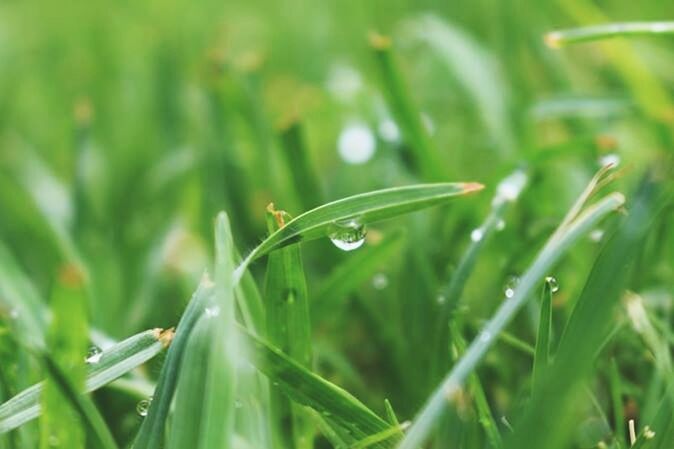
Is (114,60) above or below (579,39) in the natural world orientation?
above


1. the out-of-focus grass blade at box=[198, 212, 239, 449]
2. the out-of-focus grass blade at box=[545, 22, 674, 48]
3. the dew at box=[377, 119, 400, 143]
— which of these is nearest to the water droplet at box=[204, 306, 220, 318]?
the out-of-focus grass blade at box=[198, 212, 239, 449]

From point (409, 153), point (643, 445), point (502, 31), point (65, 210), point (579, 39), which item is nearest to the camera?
point (643, 445)

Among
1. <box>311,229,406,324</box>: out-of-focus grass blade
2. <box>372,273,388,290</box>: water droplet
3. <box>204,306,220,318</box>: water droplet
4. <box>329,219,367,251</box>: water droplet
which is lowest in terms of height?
<box>372,273,388,290</box>: water droplet

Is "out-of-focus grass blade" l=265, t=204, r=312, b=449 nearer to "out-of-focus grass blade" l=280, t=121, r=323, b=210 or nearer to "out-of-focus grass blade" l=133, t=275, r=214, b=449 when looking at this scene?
"out-of-focus grass blade" l=133, t=275, r=214, b=449

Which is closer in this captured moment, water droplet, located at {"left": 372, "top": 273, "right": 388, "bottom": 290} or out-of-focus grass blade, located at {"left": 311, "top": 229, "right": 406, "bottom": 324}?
out-of-focus grass blade, located at {"left": 311, "top": 229, "right": 406, "bottom": 324}

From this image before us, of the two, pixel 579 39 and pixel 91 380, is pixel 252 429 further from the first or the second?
pixel 579 39

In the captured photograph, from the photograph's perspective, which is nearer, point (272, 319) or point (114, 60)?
point (272, 319)

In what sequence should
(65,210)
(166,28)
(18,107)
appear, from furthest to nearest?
(166,28) < (18,107) < (65,210)

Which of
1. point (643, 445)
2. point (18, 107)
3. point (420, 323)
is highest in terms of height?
point (18, 107)

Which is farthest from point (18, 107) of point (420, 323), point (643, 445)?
point (643, 445)
